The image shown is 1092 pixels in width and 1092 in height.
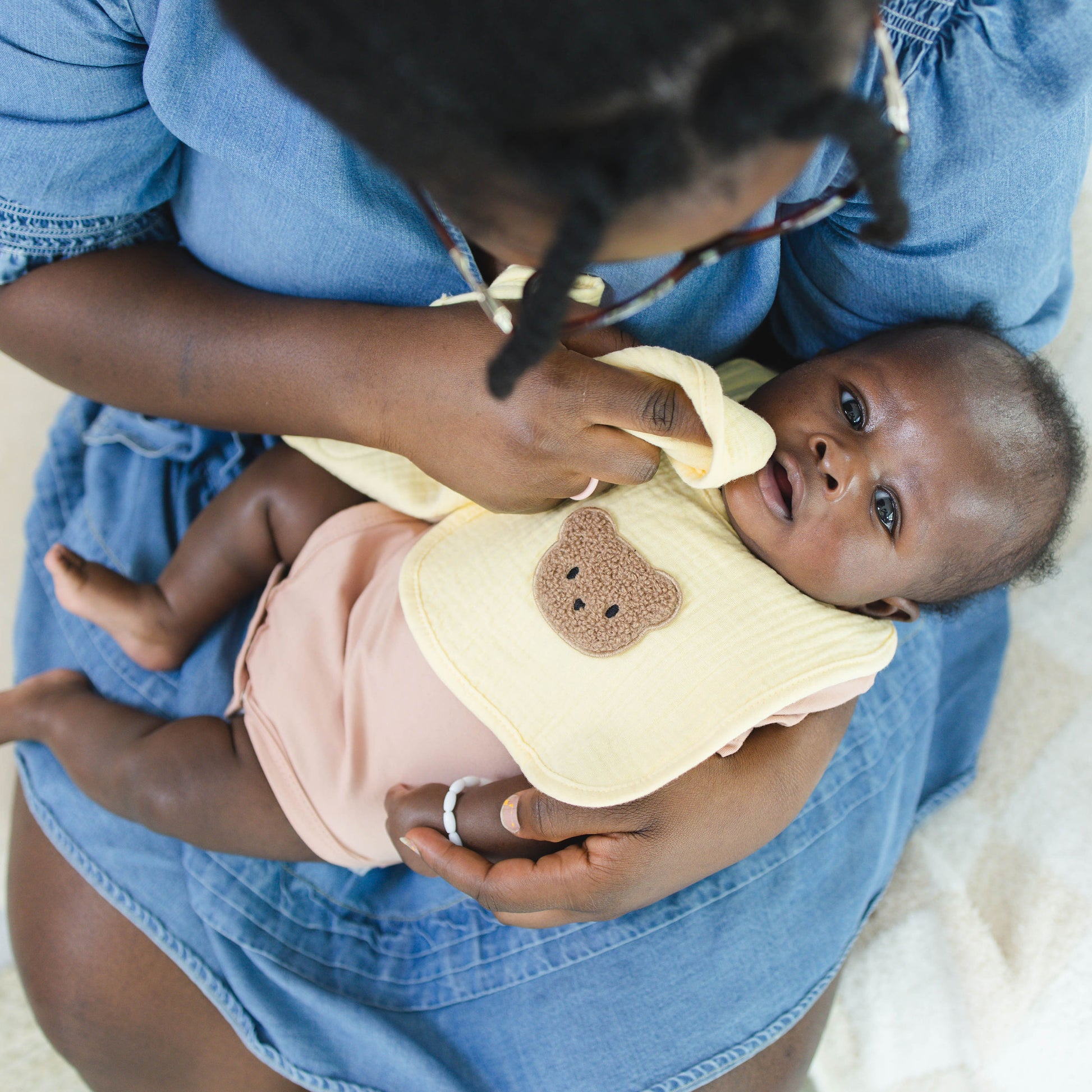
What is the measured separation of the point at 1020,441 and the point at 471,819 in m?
0.72

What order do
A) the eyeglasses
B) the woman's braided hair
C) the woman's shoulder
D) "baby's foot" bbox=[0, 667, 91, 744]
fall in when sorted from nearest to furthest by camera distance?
the woman's braided hair, the eyeglasses, the woman's shoulder, "baby's foot" bbox=[0, 667, 91, 744]

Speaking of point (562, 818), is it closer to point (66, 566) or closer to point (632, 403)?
point (632, 403)

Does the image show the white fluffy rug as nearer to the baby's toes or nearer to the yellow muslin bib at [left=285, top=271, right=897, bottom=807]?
the yellow muslin bib at [left=285, top=271, right=897, bottom=807]

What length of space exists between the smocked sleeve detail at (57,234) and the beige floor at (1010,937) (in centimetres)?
129

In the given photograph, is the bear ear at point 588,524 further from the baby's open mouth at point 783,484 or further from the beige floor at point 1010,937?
the beige floor at point 1010,937

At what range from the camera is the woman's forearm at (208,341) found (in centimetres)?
87

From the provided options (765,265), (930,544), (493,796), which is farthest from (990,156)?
(493,796)

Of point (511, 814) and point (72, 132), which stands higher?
point (72, 132)

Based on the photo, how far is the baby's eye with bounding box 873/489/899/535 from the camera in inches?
36.4

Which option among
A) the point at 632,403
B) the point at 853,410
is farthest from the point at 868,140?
the point at 853,410

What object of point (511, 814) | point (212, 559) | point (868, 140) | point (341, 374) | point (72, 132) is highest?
point (868, 140)

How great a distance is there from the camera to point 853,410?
0.94 m

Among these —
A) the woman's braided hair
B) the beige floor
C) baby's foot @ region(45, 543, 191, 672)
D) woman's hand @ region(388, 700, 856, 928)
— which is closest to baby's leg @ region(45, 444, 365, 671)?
baby's foot @ region(45, 543, 191, 672)

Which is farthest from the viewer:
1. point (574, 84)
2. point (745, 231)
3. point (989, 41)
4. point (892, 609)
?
point (892, 609)
